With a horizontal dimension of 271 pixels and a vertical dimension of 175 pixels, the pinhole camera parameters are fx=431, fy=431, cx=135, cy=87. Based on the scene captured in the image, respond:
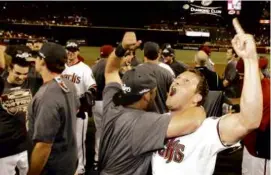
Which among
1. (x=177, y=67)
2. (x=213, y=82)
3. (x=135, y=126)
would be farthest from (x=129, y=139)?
(x=177, y=67)

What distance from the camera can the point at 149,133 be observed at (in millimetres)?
2443

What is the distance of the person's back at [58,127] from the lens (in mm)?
3170

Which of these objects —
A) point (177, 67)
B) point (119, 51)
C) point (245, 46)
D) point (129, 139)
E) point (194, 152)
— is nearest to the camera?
point (245, 46)

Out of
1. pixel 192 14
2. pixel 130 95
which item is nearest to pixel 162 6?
pixel 192 14

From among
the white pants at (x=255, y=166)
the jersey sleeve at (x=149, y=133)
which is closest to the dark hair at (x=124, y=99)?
the jersey sleeve at (x=149, y=133)

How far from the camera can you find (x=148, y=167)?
2.64 metres

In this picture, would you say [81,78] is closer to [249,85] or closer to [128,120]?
[128,120]

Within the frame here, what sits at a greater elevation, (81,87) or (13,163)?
(81,87)

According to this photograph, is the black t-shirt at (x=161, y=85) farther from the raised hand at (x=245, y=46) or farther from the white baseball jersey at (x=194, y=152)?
the raised hand at (x=245, y=46)

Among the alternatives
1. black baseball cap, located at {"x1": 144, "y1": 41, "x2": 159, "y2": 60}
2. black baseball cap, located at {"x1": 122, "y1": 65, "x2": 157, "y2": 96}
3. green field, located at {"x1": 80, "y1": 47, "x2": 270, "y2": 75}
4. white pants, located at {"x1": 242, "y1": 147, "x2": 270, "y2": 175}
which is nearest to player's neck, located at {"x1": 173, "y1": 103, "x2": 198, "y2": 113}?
black baseball cap, located at {"x1": 122, "y1": 65, "x2": 157, "y2": 96}

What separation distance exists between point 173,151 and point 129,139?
10.9 inches

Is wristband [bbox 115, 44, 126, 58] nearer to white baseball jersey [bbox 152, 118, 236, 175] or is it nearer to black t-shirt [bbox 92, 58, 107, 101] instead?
white baseball jersey [bbox 152, 118, 236, 175]

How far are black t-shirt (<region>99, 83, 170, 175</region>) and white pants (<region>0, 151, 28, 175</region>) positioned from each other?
1536 millimetres

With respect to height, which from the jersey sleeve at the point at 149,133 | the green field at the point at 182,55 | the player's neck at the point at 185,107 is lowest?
the green field at the point at 182,55
